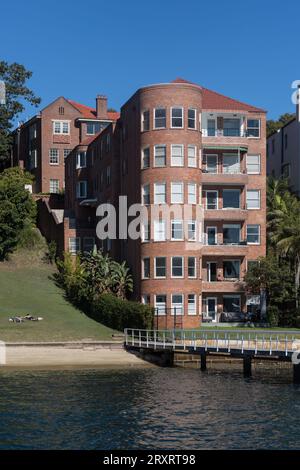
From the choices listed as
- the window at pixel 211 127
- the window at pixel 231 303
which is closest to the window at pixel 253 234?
the window at pixel 231 303

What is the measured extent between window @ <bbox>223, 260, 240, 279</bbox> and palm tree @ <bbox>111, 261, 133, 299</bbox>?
341 inches

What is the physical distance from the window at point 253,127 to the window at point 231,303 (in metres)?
14.8

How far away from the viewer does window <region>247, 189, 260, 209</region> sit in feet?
260

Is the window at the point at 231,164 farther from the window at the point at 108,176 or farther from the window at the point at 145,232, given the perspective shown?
the window at the point at 108,176

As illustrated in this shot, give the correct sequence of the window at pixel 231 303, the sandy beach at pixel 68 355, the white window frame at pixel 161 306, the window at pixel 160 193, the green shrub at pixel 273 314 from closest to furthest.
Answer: the sandy beach at pixel 68 355, the white window frame at pixel 161 306, the window at pixel 160 193, the green shrub at pixel 273 314, the window at pixel 231 303

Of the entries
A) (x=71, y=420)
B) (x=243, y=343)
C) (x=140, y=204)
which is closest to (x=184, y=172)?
(x=140, y=204)

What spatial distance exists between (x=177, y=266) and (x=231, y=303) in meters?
7.97

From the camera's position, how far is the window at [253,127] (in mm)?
80188

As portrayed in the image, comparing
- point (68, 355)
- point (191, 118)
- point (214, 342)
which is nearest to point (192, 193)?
point (191, 118)

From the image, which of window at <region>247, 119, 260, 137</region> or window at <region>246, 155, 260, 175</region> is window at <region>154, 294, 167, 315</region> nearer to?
window at <region>246, 155, 260, 175</region>

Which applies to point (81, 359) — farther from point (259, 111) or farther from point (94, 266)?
point (259, 111)

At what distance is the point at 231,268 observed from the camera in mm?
78125

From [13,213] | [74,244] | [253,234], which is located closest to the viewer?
[253,234]

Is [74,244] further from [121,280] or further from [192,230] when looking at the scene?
[192,230]
